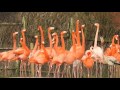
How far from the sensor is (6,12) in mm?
3588

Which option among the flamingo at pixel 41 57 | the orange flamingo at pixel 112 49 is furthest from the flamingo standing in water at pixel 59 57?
the orange flamingo at pixel 112 49

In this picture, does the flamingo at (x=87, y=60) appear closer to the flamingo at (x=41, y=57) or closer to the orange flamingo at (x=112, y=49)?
the orange flamingo at (x=112, y=49)

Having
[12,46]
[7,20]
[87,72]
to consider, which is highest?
[7,20]

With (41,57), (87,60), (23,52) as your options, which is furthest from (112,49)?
(23,52)

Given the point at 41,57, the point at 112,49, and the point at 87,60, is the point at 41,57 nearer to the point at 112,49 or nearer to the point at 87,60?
the point at 87,60

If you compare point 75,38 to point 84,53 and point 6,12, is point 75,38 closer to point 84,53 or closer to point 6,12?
point 84,53

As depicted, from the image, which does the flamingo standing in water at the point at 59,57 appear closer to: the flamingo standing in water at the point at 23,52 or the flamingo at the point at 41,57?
the flamingo at the point at 41,57

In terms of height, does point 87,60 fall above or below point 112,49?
below

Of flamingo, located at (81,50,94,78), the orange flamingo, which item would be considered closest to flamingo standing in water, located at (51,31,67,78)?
flamingo, located at (81,50,94,78)

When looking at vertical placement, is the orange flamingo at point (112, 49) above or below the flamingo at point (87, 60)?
above

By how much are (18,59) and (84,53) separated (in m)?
0.67

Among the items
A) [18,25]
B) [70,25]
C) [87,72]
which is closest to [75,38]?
[70,25]

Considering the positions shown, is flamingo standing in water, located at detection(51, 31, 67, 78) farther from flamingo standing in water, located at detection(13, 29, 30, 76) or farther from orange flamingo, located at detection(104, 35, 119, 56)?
orange flamingo, located at detection(104, 35, 119, 56)

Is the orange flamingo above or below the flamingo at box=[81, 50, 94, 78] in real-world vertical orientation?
above
